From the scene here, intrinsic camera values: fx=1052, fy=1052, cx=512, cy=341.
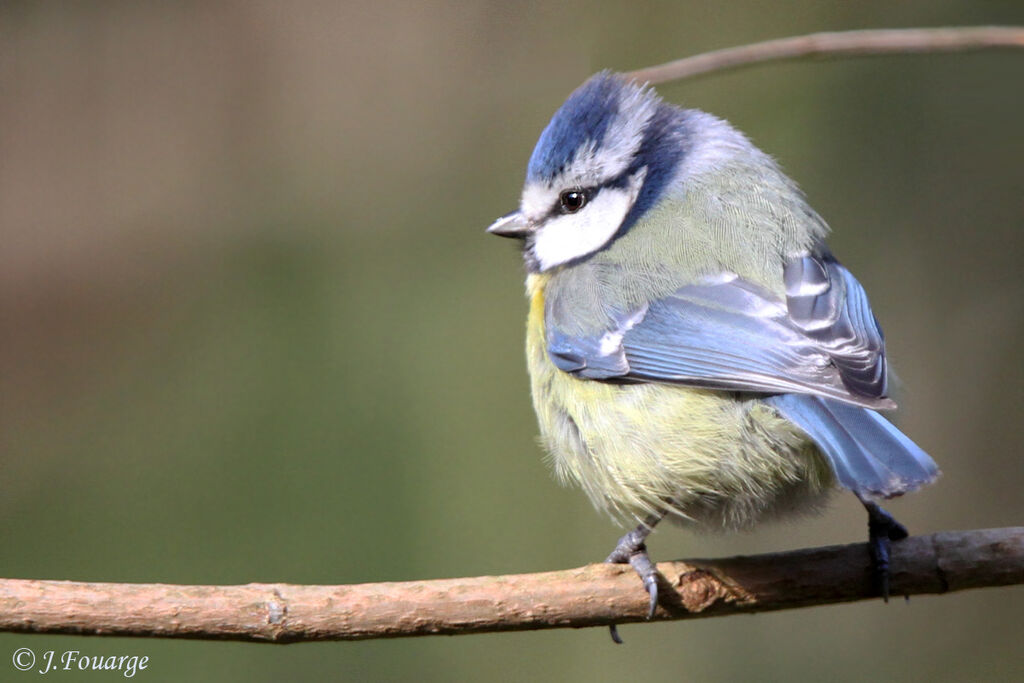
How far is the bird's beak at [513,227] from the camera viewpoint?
248 cm

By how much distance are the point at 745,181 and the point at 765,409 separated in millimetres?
680

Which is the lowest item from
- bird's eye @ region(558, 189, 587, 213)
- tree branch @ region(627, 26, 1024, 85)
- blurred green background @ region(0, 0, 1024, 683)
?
blurred green background @ region(0, 0, 1024, 683)

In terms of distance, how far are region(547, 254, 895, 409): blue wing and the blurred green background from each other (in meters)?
1.36

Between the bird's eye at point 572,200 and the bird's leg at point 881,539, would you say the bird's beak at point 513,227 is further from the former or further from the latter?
the bird's leg at point 881,539

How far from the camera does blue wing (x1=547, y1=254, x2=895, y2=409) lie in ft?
6.08

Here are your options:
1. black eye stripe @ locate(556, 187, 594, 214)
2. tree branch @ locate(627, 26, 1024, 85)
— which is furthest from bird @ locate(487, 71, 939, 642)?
tree branch @ locate(627, 26, 1024, 85)

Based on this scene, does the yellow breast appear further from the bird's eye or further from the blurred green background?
the blurred green background

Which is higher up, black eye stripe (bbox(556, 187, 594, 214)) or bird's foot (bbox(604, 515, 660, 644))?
black eye stripe (bbox(556, 187, 594, 214))

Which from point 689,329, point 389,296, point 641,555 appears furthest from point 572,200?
point 389,296

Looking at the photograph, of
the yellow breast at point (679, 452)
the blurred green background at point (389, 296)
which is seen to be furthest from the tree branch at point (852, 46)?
the blurred green background at point (389, 296)

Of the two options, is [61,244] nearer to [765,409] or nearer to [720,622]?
[720,622]

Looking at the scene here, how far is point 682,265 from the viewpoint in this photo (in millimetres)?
2178

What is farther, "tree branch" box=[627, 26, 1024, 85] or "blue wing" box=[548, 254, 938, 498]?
"tree branch" box=[627, 26, 1024, 85]

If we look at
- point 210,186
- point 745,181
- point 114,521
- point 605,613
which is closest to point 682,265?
point 745,181
